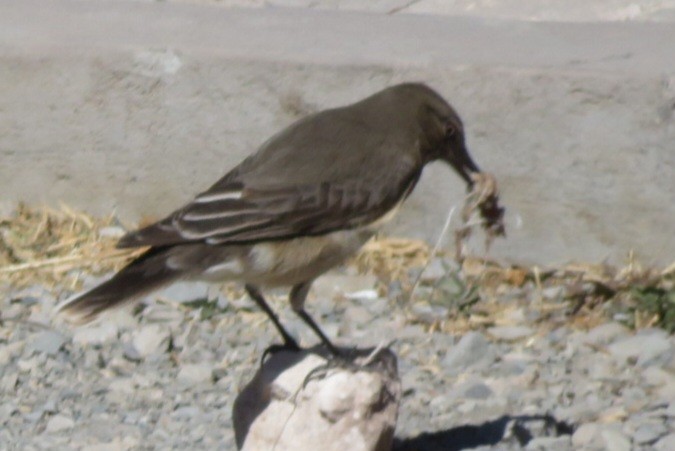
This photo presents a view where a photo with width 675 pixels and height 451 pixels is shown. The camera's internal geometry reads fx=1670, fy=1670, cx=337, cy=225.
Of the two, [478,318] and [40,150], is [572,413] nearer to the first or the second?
[478,318]

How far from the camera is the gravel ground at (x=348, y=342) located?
18.5 feet

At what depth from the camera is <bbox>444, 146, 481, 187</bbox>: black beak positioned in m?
6.12

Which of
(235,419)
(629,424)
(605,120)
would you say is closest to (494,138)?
(605,120)

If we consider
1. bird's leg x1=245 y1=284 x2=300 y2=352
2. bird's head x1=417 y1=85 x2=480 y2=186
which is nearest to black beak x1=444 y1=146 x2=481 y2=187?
bird's head x1=417 y1=85 x2=480 y2=186

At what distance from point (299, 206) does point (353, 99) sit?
1346 millimetres

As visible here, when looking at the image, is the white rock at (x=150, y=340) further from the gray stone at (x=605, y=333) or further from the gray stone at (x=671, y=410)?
the gray stone at (x=671, y=410)

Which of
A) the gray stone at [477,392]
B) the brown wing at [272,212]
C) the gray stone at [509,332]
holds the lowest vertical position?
the gray stone at [509,332]

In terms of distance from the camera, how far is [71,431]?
18.7ft

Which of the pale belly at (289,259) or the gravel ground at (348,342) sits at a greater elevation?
the pale belly at (289,259)

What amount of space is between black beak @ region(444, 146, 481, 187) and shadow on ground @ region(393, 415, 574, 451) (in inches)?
38.3

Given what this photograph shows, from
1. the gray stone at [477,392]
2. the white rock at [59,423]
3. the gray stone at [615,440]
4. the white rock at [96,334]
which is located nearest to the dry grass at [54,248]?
the white rock at [96,334]

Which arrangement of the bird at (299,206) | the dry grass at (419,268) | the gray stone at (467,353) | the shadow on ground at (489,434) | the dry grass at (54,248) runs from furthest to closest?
the dry grass at (54,248), the dry grass at (419,268), the gray stone at (467,353), the shadow on ground at (489,434), the bird at (299,206)

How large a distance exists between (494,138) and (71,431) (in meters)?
2.12

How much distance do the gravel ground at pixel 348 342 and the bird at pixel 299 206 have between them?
0.45 metres
